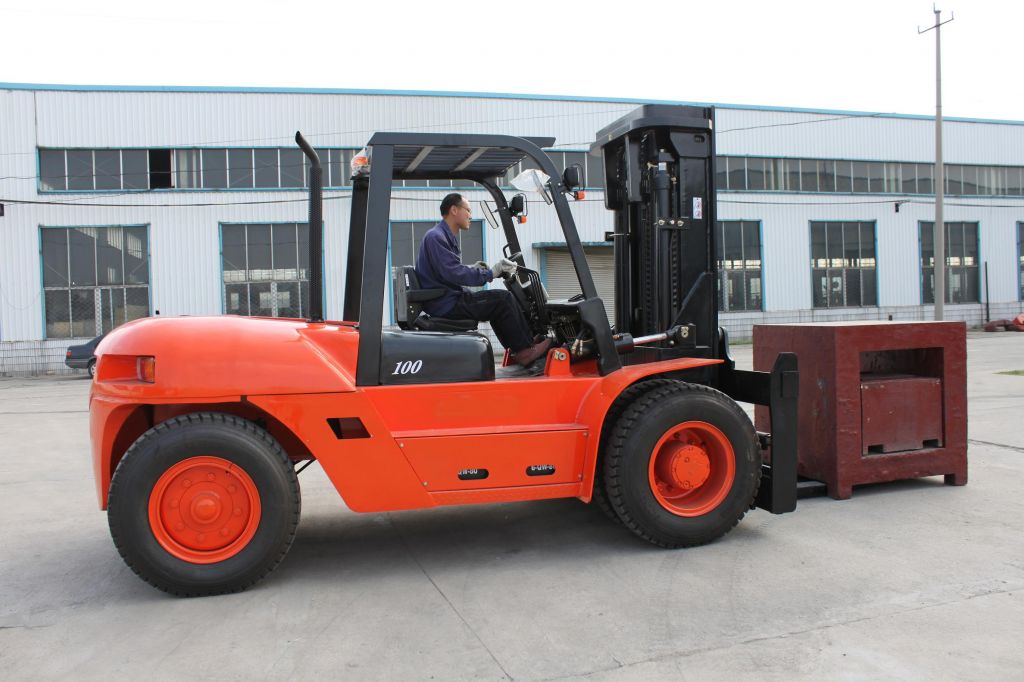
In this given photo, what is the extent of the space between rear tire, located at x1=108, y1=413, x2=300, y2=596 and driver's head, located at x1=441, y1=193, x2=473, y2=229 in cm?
180

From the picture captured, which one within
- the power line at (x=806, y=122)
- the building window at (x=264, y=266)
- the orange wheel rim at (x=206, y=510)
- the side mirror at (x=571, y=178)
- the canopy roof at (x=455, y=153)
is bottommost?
the orange wheel rim at (x=206, y=510)

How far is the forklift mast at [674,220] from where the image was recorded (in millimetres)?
5637

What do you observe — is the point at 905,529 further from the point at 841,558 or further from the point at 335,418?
the point at 335,418

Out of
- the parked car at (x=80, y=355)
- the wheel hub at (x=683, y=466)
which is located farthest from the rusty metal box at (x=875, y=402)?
the parked car at (x=80, y=355)

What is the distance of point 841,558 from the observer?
4742mm

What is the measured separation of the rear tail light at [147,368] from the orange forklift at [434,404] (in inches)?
0.6

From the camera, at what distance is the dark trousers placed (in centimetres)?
512

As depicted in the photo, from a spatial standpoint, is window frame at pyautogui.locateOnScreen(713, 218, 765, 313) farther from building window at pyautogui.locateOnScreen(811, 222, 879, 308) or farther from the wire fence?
the wire fence

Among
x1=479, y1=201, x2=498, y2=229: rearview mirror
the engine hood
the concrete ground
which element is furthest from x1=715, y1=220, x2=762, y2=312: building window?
the engine hood

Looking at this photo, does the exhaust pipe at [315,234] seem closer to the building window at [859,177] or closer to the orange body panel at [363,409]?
the orange body panel at [363,409]

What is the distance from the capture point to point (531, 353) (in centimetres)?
531

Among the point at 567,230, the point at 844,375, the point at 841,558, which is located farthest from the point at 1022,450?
the point at 567,230

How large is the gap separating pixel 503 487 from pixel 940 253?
25696 millimetres

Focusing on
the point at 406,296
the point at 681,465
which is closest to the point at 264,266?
the point at 406,296
